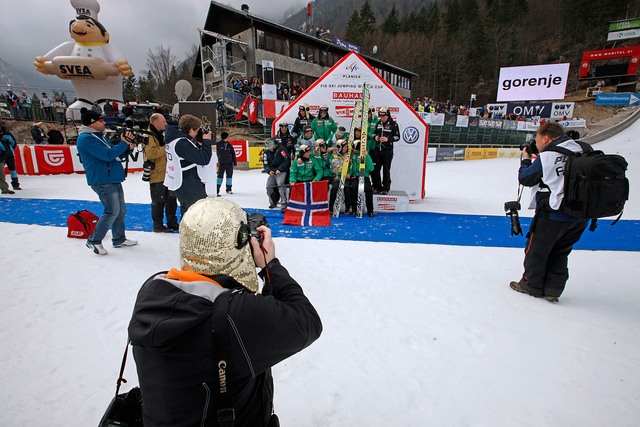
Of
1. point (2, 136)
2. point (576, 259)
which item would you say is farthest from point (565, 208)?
point (2, 136)

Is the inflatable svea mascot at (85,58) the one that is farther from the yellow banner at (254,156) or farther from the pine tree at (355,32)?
the pine tree at (355,32)

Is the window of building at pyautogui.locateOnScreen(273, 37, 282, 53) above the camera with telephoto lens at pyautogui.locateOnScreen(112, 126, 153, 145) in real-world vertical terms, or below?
above

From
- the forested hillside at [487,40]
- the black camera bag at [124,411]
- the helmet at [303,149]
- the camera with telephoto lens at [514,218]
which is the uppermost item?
the forested hillside at [487,40]

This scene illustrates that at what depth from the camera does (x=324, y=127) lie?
7.42 m

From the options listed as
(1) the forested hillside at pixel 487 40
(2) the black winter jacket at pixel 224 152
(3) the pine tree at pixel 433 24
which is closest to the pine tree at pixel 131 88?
(1) the forested hillside at pixel 487 40

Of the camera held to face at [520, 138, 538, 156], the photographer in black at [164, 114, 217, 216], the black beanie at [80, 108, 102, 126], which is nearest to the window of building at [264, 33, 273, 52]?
the photographer in black at [164, 114, 217, 216]

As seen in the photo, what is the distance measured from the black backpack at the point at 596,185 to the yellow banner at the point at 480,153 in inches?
682

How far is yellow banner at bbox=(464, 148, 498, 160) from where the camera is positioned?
18703 millimetres

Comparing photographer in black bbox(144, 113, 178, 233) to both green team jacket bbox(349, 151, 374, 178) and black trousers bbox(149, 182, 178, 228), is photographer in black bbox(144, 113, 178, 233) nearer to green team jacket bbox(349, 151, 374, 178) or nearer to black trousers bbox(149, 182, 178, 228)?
black trousers bbox(149, 182, 178, 228)

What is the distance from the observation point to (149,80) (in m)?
31.5

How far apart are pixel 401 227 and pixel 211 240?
514 cm

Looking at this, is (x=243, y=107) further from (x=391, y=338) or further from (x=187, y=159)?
(x=391, y=338)

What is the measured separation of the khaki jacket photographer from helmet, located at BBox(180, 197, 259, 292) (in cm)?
420

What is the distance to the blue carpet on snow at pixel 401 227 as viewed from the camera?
507cm
